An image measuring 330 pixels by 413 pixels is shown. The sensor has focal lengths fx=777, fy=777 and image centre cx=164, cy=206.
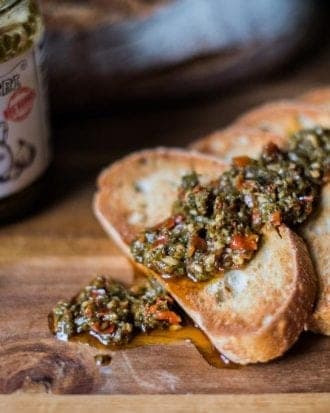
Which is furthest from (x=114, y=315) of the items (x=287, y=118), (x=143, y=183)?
(x=287, y=118)

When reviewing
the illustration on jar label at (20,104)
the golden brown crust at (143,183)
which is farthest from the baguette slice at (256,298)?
the illustration on jar label at (20,104)

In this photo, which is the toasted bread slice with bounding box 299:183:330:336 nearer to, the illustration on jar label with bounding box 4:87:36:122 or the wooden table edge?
the wooden table edge

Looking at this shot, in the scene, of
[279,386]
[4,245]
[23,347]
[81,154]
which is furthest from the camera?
[81,154]

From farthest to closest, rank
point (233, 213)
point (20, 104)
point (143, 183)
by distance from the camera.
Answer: point (143, 183) < point (20, 104) < point (233, 213)

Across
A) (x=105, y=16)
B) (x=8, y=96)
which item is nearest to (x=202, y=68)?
(x=105, y=16)

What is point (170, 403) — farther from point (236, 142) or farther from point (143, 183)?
point (236, 142)

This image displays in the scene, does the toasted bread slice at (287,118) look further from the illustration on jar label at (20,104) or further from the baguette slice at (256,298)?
the illustration on jar label at (20,104)

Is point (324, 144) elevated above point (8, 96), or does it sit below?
below

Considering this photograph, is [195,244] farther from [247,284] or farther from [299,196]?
[299,196]
